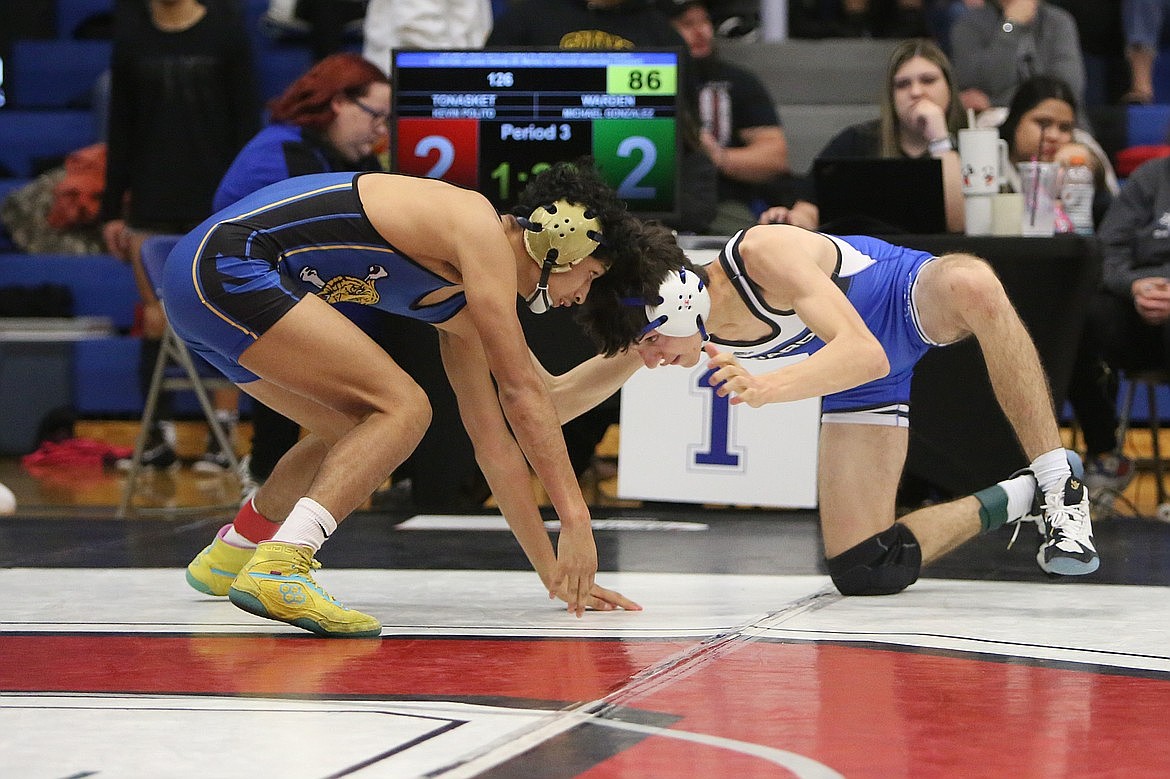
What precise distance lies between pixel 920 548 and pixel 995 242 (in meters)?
1.40

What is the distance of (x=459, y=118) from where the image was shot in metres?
4.82

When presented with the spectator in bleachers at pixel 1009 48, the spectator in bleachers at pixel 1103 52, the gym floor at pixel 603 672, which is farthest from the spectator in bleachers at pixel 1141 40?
the gym floor at pixel 603 672

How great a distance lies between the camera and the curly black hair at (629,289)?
113 inches

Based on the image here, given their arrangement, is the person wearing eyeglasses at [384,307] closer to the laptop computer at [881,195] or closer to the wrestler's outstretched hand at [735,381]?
the wrestler's outstretched hand at [735,381]

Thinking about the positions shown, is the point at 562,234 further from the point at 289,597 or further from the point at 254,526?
the point at 254,526

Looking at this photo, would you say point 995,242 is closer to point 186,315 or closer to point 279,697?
point 186,315

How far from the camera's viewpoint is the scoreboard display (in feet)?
15.7

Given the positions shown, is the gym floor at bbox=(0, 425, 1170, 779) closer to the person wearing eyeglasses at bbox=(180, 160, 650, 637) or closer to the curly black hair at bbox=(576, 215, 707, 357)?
the person wearing eyeglasses at bbox=(180, 160, 650, 637)

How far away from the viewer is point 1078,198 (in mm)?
4777

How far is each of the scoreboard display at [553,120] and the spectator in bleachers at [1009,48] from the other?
1.92 meters

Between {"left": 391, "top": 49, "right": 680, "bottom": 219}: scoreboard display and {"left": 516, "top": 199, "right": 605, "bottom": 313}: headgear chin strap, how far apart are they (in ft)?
6.46

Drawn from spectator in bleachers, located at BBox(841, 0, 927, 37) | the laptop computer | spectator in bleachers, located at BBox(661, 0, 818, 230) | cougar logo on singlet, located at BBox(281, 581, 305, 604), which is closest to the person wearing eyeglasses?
cougar logo on singlet, located at BBox(281, 581, 305, 604)

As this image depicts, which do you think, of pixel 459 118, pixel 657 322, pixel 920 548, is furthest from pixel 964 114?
pixel 657 322

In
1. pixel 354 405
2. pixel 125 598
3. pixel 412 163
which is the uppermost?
pixel 412 163
